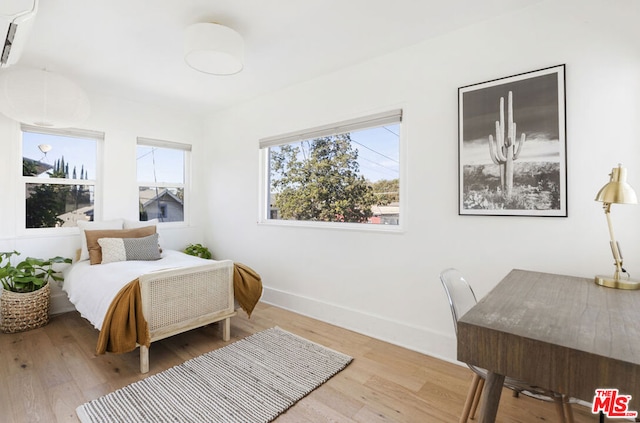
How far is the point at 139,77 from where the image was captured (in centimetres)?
304

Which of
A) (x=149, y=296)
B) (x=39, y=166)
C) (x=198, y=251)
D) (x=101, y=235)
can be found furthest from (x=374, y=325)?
(x=39, y=166)

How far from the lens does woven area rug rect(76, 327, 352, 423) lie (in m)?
1.68

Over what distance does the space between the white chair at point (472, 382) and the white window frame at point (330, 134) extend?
36.7 inches

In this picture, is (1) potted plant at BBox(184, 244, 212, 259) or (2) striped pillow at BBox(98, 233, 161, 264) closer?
(2) striped pillow at BBox(98, 233, 161, 264)

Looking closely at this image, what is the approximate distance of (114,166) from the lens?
3572mm

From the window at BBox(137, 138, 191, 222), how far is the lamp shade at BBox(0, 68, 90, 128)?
1.29 metres

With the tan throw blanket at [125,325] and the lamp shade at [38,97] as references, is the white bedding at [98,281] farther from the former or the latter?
the lamp shade at [38,97]

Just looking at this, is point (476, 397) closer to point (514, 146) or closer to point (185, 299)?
point (514, 146)

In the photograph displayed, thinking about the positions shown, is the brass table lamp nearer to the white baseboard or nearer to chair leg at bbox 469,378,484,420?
chair leg at bbox 469,378,484,420

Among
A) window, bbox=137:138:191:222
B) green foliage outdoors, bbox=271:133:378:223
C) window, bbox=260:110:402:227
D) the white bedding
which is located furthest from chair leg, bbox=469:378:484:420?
window, bbox=137:138:191:222

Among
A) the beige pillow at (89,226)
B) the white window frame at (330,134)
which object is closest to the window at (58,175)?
the beige pillow at (89,226)

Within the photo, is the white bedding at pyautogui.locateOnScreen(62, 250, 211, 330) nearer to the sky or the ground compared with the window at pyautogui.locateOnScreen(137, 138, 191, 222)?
nearer to the ground

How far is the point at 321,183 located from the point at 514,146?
5.73ft

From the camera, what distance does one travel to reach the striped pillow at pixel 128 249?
289 cm
